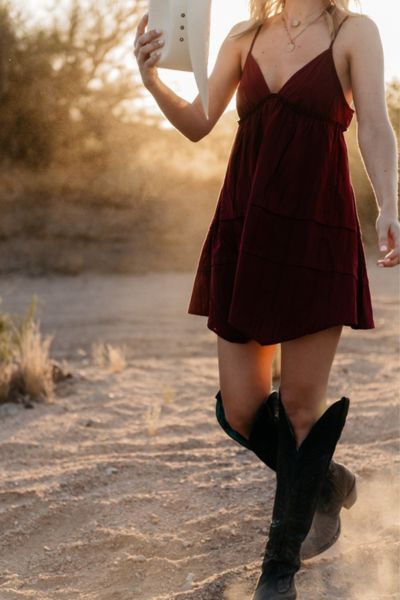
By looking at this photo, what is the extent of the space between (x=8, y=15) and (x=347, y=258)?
1327 centimetres

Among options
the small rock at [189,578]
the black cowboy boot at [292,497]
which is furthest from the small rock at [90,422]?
the black cowboy boot at [292,497]

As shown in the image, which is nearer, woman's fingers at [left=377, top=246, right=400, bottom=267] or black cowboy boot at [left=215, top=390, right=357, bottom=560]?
woman's fingers at [left=377, top=246, right=400, bottom=267]

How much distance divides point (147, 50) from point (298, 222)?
2.15 ft

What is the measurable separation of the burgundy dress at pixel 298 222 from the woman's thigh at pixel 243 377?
12 centimetres

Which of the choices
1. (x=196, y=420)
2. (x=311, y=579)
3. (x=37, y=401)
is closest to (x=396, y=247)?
(x=311, y=579)

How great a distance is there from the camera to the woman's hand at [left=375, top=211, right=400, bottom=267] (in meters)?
2.34

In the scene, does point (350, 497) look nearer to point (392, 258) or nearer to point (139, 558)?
point (139, 558)

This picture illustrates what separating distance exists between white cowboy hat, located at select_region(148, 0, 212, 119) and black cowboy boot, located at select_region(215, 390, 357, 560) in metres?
0.96

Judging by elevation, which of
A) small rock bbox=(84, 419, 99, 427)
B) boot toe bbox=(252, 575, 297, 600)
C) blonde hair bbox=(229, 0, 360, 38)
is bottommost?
small rock bbox=(84, 419, 99, 427)

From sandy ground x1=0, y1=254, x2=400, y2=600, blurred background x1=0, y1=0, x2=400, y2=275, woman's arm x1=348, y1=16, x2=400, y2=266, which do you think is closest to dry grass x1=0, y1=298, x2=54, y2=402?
sandy ground x1=0, y1=254, x2=400, y2=600

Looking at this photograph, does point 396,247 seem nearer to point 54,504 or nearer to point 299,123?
point 299,123

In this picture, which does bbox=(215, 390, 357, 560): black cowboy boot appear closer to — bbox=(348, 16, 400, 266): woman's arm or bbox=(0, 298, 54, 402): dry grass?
bbox=(348, 16, 400, 266): woman's arm

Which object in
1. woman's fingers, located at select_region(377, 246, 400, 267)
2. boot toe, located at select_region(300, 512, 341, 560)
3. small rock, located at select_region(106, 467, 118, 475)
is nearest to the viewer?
woman's fingers, located at select_region(377, 246, 400, 267)

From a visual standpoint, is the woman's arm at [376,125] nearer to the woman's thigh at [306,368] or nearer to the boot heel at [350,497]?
the woman's thigh at [306,368]
